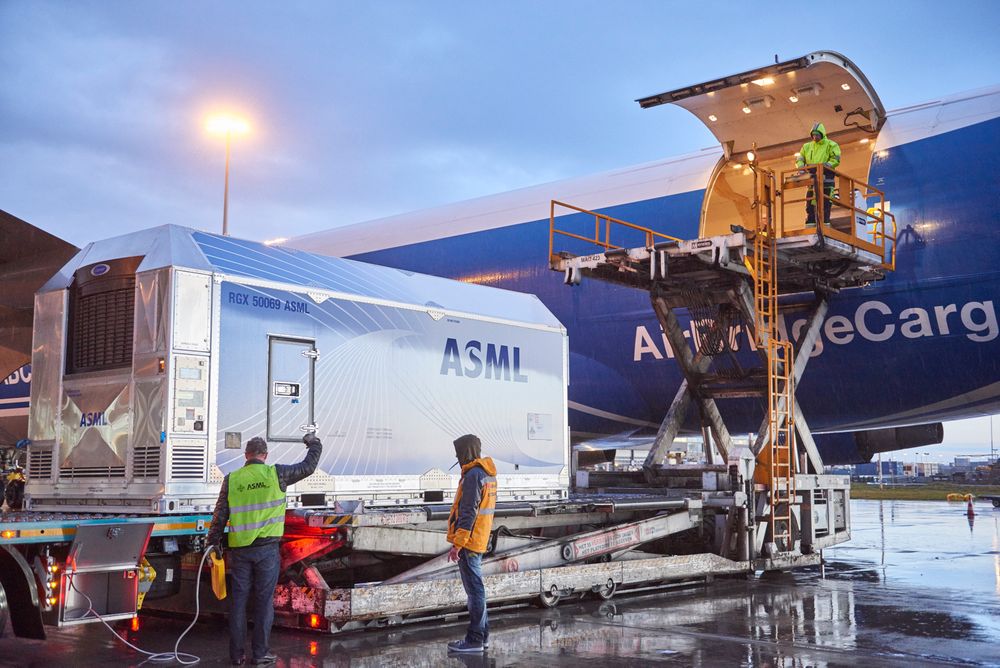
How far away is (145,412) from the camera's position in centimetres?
847

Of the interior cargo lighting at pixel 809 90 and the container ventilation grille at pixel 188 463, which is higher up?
the interior cargo lighting at pixel 809 90

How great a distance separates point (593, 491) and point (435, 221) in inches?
287

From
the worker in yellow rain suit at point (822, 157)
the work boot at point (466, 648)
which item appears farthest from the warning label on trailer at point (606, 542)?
the worker in yellow rain suit at point (822, 157)

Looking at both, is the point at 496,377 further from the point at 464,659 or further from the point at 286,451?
the point at 464,659

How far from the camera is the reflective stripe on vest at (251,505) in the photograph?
7.51 metres

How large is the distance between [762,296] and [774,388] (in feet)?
4.45

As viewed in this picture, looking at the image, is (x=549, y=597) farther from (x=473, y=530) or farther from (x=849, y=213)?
(x=849, y=213)

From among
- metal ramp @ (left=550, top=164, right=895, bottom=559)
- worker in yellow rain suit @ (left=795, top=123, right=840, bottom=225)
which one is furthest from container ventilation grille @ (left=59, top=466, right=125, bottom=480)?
worker in yellow rain suit @ (left=795, top=123, right=840, bottom=225)

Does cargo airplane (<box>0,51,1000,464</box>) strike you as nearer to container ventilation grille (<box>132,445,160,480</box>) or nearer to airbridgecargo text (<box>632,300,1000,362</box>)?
airbridgecargo text (<box>632,300,1000,362</box>)

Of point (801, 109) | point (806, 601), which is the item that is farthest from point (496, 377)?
point (801, 109)

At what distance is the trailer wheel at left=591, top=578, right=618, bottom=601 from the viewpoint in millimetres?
11020

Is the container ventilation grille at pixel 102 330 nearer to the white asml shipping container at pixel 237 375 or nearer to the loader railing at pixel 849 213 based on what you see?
the white asml shipping container at pixel 237 375

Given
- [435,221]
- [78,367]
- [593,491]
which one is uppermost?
[435,221]

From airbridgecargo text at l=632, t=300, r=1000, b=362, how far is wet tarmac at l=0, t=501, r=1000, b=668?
3.16m
